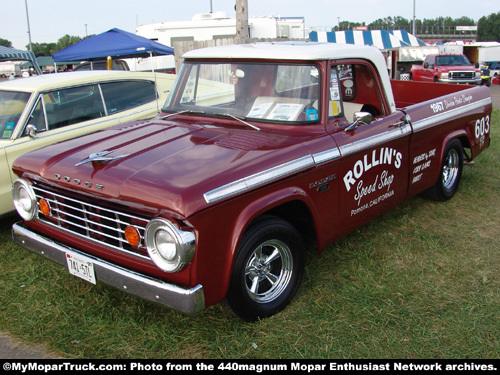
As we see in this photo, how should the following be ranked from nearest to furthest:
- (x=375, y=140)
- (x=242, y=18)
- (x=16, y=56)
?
(x=375, y=140) < (x=16, y=56) < (x=242, y=18)

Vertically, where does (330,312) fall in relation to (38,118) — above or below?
below

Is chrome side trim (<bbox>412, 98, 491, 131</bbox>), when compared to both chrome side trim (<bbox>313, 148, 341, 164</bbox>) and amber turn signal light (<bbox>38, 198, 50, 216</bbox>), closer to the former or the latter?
chrome side trim (<bbox>313, 148, 341, 164</bbox>)

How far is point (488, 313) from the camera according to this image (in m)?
3.31

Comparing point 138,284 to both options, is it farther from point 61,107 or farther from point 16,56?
point 16,56

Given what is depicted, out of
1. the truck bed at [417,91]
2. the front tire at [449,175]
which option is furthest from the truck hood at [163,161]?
the truck bed at [417,91]

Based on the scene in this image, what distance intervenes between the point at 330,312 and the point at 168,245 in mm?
1348

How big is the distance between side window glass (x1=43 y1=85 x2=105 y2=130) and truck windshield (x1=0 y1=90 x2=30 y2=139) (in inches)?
10.1

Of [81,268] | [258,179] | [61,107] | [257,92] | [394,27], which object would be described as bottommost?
[81,268]

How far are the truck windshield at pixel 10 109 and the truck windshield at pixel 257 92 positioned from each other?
2.04m

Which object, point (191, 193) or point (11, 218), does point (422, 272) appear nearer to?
point (191, 193)

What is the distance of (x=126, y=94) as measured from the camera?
6215 millimetres

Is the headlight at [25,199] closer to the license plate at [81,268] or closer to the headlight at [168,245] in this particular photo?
the license plate at [81,268]

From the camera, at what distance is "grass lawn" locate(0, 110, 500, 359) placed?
3.01m

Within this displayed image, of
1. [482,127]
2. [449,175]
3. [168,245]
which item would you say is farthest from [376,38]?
[168,245]
